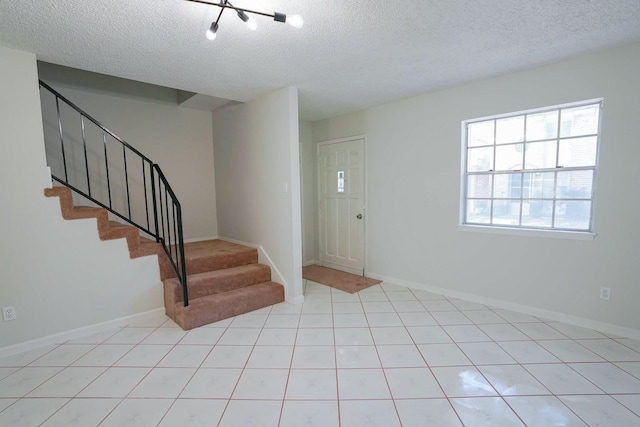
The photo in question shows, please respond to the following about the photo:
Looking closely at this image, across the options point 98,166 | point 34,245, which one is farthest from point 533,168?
point 98,166

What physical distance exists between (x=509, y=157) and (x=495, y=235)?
0.82 meters

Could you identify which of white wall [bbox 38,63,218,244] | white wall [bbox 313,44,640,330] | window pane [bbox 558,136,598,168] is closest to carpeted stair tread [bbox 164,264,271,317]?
white wall [bbox 38,63,218,244]

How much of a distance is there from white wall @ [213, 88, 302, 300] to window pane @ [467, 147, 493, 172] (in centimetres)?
193

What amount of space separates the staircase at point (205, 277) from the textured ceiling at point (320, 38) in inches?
49.8

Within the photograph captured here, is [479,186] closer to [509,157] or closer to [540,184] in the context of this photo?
[509,157]

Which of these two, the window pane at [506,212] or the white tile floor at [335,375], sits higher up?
the window pane at [506,212]

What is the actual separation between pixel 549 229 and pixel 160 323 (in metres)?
3.87

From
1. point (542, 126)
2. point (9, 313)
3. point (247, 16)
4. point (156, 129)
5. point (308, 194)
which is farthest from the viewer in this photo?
point (308, 194)

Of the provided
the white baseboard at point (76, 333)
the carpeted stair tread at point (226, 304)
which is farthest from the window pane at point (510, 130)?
the white baseboard at point (76, 333)

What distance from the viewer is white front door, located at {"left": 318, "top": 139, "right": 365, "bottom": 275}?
4352mm

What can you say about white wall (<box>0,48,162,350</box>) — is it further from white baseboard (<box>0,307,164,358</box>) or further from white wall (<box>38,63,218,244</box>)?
white wall (<box>38,63,218,244</box>)

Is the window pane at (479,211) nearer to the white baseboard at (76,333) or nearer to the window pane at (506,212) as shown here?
the window pane at (506,212)

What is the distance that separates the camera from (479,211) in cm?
332

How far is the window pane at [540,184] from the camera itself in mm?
2826
